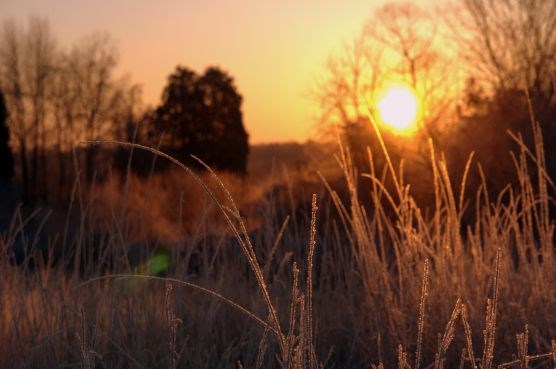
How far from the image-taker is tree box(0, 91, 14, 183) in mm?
22047

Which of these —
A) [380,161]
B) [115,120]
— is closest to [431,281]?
A: [380,161]

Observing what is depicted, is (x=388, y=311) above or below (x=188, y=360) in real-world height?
above

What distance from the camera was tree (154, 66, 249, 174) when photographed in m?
20.6

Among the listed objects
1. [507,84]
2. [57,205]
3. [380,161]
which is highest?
[507,84]

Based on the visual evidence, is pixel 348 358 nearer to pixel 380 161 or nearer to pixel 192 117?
pixel 380 161

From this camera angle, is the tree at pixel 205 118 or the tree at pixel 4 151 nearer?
the tree at pixel 205 118

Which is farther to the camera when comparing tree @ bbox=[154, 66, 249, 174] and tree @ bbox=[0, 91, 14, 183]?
tree @ bbox=[0, 91, 14, 183]

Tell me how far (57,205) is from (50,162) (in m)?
3.81

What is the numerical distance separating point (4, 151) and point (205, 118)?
19.3ft

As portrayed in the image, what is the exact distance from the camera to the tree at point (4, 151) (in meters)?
22.0

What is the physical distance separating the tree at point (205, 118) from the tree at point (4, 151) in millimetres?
4650

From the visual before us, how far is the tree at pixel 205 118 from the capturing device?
67.7ft

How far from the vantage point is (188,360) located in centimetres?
284

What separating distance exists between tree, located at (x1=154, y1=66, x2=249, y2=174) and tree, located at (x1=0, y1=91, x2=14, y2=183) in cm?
465
